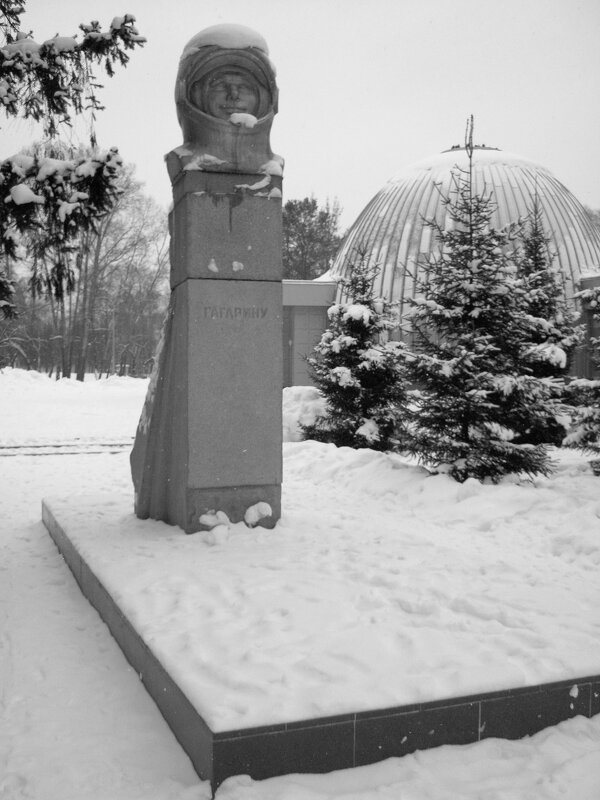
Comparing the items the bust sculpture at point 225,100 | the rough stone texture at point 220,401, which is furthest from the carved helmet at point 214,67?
the rough stone texture at point 220,401

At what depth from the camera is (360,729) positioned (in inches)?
119

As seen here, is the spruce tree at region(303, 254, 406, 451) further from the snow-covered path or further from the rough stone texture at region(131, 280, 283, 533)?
the snow-covered path

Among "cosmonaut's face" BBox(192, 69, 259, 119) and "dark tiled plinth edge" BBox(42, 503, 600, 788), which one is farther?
"cosmonaut's face" BBox(192, 69, 259, 119)

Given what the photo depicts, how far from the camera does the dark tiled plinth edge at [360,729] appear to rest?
2885mm

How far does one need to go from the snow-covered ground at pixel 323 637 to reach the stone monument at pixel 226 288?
516mm

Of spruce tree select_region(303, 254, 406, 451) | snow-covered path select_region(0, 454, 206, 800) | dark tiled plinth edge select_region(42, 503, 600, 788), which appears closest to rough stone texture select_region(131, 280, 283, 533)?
snow-covered path select_region(0, 454, 206, 800)

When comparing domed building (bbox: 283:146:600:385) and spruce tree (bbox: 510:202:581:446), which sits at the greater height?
domed building (bbox: 283:146:600:385)

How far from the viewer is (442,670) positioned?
339cm

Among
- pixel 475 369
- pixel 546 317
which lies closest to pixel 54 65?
pixel 475 369

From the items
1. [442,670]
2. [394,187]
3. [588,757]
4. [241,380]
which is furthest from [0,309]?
[394,187]

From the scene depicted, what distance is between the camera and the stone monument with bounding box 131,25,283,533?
6312mm

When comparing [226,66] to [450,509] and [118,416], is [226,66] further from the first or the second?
[118,416]

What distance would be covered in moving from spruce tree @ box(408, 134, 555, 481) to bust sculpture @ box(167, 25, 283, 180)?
10.6ft

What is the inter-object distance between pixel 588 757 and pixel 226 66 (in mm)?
5790
